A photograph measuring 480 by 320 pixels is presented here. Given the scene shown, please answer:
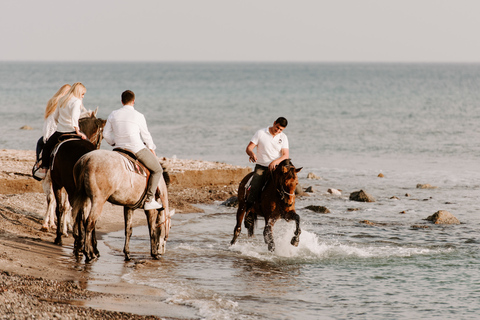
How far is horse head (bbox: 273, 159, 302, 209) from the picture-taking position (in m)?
12.2

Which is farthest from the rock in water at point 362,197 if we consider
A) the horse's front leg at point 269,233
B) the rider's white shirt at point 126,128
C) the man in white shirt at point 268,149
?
the rider's white shirt at point 126,128

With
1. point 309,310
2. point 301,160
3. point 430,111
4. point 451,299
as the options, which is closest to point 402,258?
point 451,299

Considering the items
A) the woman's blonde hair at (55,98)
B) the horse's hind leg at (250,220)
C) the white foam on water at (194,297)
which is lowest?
the white foam on water at (194,297)

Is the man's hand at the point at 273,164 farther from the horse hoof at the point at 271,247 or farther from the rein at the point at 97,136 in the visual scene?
the rein at the point at 97,136

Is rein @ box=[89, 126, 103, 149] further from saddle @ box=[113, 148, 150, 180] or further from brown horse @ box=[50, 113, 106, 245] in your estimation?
saddle @ box=[113, 148, 150, 180]

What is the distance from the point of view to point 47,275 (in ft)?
33.6

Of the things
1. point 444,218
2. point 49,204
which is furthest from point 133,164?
point 444,218

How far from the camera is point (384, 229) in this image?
645 inches

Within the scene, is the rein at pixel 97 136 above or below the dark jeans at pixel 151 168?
above

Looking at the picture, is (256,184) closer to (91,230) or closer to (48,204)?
(91,230)

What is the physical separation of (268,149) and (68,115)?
3649 millimetres

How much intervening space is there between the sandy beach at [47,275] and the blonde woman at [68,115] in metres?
1.81

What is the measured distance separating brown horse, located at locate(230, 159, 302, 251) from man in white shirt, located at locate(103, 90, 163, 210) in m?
2.26

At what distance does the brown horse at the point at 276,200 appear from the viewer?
1228cm
